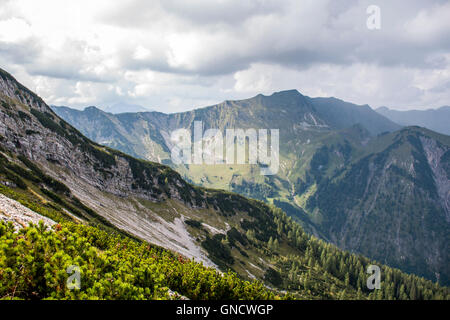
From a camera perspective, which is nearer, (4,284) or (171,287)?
(4,284)

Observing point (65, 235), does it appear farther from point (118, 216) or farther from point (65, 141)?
point (65, 141)

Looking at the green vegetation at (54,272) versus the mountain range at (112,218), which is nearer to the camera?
the green vegetation at (54,272)

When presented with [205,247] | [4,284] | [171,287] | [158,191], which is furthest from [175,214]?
[4,284]

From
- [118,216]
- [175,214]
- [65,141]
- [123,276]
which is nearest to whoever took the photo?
[123,276]

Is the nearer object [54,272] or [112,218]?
[54,272]

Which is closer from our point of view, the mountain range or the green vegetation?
the green vegetation

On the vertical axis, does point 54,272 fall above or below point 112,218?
above
